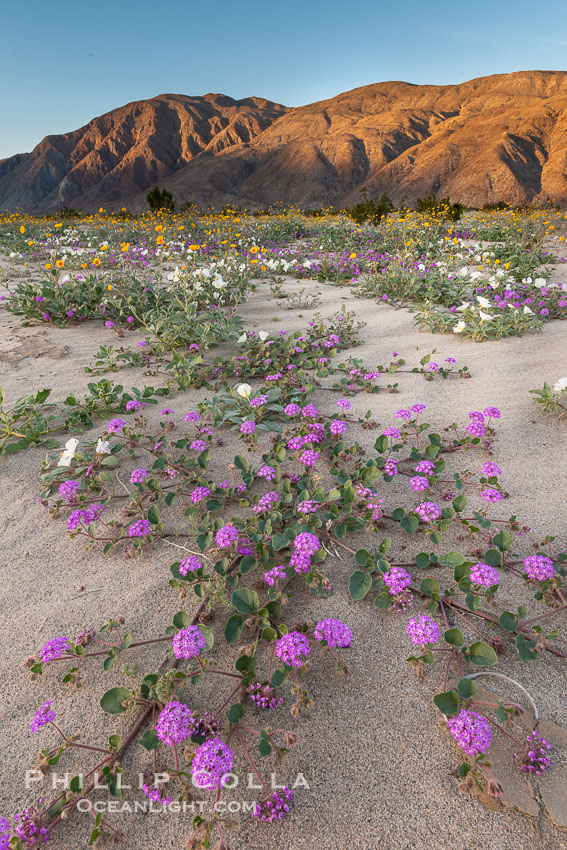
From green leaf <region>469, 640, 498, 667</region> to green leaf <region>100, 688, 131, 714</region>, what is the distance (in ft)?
4.07

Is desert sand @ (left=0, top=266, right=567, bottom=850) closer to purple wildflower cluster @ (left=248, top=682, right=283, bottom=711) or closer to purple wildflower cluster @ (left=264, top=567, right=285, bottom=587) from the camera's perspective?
purple wildflower cluster @ (left=248, top=682, right=283, bottom=711)

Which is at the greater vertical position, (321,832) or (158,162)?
(158,162)

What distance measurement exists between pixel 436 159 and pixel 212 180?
35.4m

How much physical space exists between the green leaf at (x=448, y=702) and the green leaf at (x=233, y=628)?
29.3 inches

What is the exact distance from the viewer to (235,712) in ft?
4.72

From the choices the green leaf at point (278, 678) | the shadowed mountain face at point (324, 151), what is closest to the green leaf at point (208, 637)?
the green leaf at point (278, 678)

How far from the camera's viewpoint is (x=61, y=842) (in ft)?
4.09

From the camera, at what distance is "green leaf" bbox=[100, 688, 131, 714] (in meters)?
1.47

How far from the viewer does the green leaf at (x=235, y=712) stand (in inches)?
56.4

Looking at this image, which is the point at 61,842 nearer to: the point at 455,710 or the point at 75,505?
the point at 455,710

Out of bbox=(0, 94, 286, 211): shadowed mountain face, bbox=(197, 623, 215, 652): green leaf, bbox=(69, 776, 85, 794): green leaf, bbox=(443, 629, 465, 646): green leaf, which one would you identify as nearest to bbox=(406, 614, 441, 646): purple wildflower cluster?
bbox=(443, 629, 465, 646): green leaf

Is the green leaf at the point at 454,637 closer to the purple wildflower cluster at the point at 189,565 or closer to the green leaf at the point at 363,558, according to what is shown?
the green leaf at the point at 363,558

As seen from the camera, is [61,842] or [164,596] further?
[164,596]

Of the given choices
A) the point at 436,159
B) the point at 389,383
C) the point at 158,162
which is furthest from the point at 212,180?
the point at 389,383
